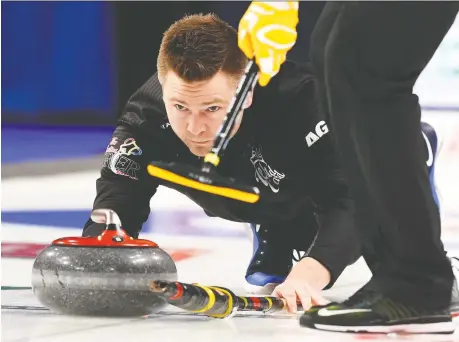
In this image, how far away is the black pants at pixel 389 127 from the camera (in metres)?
1.59

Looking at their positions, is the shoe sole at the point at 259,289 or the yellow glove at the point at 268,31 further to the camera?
the shoe sole at the point at 259,289

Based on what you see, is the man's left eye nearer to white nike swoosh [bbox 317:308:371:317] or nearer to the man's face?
the man's face

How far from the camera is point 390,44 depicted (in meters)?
1.58

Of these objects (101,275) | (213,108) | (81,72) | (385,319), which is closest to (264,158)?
(213,108)

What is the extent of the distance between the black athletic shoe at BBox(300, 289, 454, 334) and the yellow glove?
0.42m

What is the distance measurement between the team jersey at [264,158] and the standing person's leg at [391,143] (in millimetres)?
533

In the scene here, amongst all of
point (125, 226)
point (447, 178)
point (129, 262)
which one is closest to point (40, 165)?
point (447, 178)

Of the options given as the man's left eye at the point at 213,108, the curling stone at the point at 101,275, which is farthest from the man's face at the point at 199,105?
the curling stone at the point at 101,275

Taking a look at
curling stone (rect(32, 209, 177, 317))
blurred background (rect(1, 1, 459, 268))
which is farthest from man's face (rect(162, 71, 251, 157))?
blurred background (rect(1, 1, 459, 268))

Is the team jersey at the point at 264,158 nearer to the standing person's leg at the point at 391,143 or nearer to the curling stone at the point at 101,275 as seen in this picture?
the curling stone at the point at 101,275

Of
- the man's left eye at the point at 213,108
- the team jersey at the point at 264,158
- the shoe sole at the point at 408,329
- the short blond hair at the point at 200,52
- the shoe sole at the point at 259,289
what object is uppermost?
the short blond hair at the point at 200,52

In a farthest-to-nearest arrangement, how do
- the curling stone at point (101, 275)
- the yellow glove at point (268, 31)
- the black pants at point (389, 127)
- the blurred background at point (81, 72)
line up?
the blurred background at point (81, 72) < the curling stone at point (101, 275) < the yellow glove at point (268, 31) < the black pants at point (389, 127)

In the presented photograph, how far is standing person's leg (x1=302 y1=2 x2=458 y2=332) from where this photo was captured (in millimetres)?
1588

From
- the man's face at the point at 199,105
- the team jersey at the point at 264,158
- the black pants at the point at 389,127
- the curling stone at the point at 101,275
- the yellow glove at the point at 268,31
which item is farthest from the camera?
the team jersey at the point at 264,158
